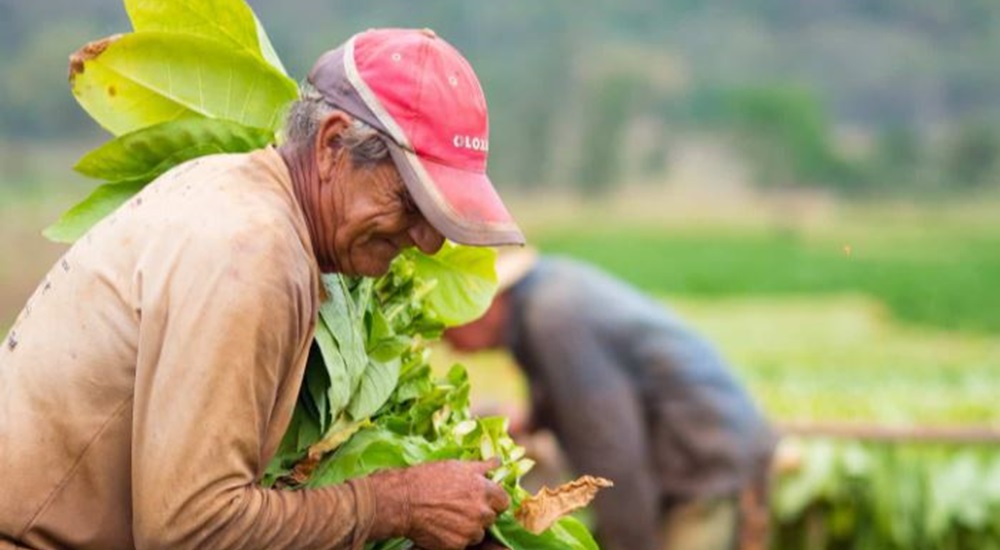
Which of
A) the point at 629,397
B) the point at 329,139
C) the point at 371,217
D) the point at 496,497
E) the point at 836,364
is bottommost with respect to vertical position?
the point at 836,364

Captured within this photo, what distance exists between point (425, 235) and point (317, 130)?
0.21 m

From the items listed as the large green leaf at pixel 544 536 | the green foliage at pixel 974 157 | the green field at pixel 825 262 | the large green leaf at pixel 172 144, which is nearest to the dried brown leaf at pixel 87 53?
the large green leaf at pixel 172 144

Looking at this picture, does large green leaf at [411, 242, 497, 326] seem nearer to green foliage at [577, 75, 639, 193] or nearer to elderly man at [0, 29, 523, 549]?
elderly man at [0, 29, 523, 549]

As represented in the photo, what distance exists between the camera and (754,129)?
70.7 ft

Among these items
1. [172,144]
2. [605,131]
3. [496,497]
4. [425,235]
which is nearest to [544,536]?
[496,497]

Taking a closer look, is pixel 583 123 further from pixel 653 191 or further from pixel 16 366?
pixel 16 366

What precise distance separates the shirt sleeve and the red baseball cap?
23 cm

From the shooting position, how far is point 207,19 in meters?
2.97

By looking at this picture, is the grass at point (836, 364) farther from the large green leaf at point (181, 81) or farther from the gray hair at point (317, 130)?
the gray hair at point (317, 130)

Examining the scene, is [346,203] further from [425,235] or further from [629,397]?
[629,397]

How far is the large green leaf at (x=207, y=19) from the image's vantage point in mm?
2961

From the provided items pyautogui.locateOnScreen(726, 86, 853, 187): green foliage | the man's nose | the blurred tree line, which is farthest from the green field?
the man's nose

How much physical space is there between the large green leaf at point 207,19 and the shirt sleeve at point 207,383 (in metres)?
0.65

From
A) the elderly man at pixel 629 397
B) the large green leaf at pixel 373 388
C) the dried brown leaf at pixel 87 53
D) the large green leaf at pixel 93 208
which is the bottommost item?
the elderly man at pixel 629 397
